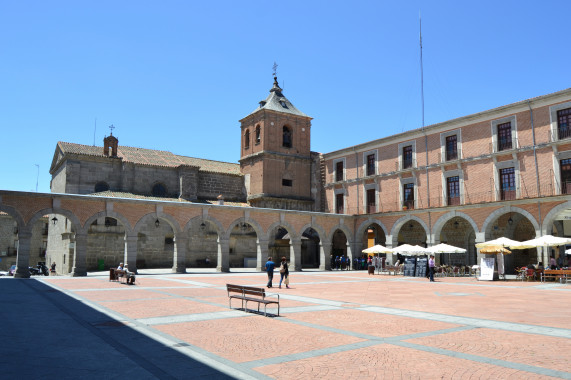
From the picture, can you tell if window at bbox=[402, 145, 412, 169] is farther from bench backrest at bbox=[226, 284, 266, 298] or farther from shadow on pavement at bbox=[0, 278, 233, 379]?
shadow on pavement at bbox=[0, 278, 233, 379]

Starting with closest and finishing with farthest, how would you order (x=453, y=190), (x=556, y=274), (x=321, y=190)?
(x=556, y=274), (x=453, y=190), (x=321, y=190)

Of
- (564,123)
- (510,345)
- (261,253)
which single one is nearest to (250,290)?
(510,345)

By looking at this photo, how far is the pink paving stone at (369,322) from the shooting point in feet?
27.9

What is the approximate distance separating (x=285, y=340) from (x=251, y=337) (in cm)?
66

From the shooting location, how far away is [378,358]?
631 centimetres

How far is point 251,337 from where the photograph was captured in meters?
7.80

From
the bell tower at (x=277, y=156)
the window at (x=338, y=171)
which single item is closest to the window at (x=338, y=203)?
the window at (x=338, y=171)

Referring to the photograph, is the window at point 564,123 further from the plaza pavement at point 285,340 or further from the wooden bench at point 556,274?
the plaza pavement at point 285,340

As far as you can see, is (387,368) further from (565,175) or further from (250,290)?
(565,175)

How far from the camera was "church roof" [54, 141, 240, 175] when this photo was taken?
122 ft

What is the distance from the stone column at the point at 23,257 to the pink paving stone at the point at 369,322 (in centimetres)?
1827

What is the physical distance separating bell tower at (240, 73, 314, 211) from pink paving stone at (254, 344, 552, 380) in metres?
33.9

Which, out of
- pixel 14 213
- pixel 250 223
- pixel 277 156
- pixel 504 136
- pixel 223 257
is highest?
pixel 277 156

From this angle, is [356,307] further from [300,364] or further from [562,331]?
[300,364]
